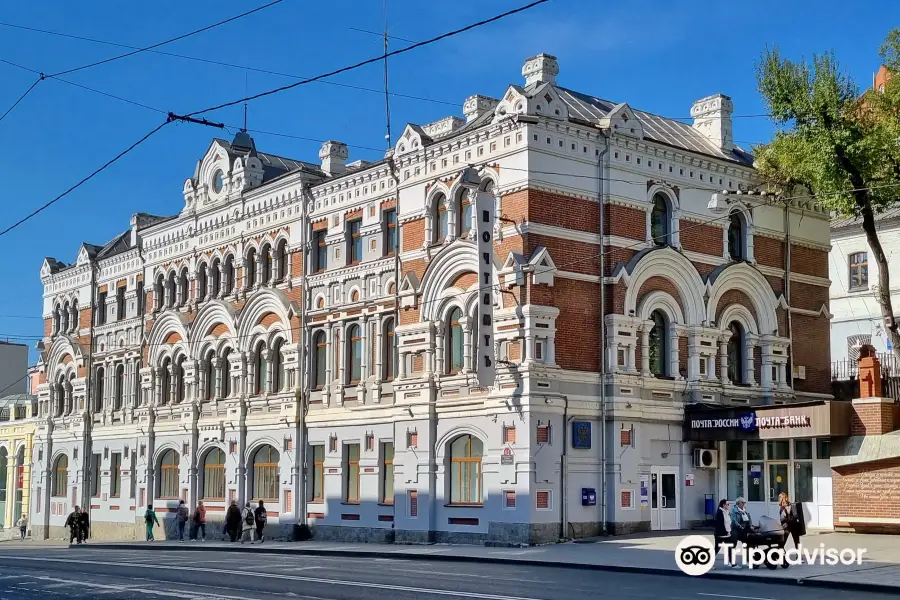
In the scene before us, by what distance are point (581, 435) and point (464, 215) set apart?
7.32 meters

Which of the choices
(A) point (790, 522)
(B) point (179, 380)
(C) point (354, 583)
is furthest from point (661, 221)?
(B) point (179, 380)

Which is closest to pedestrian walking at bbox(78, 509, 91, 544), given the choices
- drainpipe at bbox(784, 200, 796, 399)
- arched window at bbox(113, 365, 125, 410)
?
arched window at bbox(113, 365, 125, 410)

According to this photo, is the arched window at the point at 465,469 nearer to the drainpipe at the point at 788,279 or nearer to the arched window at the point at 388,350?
the arched window at the point at 388,350

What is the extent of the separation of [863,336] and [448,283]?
2158cm

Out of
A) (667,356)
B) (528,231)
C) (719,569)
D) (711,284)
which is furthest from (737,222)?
(719,569)

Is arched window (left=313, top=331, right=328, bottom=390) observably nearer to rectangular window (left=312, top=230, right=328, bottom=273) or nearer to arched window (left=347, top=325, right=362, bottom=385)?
arched window (left=347, top=325, right=362, bottom=385)

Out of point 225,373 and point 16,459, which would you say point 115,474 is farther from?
point 16,459

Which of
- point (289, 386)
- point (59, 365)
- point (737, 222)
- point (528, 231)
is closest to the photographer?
point (528, 231)

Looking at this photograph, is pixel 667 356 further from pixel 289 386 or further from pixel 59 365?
pixel 59 365

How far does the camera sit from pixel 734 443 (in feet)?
112

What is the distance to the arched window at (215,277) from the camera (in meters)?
44.7

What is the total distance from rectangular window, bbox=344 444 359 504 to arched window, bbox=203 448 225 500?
7.64m

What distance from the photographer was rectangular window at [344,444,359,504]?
37.0 metres

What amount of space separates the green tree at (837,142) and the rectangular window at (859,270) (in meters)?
11.9
